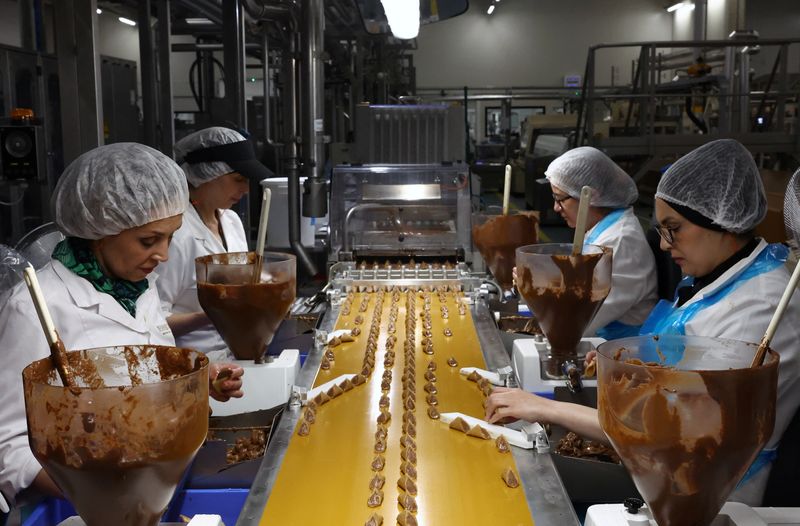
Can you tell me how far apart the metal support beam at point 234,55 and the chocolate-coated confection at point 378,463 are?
14.5 feet

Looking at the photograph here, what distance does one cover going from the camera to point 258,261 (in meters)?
1.77

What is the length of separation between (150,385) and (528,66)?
18353 mm

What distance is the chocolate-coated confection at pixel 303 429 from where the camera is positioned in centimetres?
159

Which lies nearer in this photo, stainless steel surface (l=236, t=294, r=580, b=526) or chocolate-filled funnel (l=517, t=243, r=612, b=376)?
stainless steel surface (l=236, t=294, r=580, b=526)

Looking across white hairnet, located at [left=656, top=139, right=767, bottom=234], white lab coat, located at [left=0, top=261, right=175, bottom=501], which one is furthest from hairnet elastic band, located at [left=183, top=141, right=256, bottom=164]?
white hairnet, located at [left=656, top=139, right=767, bottom=234]

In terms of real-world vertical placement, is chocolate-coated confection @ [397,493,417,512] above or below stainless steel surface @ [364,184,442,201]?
below

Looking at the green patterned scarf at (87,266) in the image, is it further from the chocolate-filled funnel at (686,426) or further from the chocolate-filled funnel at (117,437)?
Answer: the chocolate-filled funnel at (686,426)

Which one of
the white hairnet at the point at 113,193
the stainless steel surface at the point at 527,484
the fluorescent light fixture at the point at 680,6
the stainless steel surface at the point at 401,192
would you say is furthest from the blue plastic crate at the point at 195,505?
the fluorescent light fixture at the point at 680,6

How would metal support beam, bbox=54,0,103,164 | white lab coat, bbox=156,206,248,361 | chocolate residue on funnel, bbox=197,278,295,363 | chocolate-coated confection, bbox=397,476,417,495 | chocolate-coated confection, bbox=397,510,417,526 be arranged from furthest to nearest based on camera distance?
1. metal support beam, bbox=54,0,103,164
2. white lab coat, bbox=156,206,248,361
3. chocolate residue on funnel, bbox=197,278,295,363
4. chocolate-coated confection, bbox=397,476,417,495
5. chocolate-coated confection, bbox=397,510,417,526

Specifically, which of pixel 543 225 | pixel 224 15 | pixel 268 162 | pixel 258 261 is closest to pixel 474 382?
pixel 258 261

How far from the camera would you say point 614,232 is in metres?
2.78

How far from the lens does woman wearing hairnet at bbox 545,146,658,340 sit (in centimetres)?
270

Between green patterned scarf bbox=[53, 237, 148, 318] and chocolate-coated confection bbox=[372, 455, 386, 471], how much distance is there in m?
0.67

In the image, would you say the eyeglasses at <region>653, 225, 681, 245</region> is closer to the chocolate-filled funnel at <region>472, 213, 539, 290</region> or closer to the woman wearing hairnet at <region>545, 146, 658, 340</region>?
the woman wearing hairnet at <region>545, 146, 658, 340</region>
